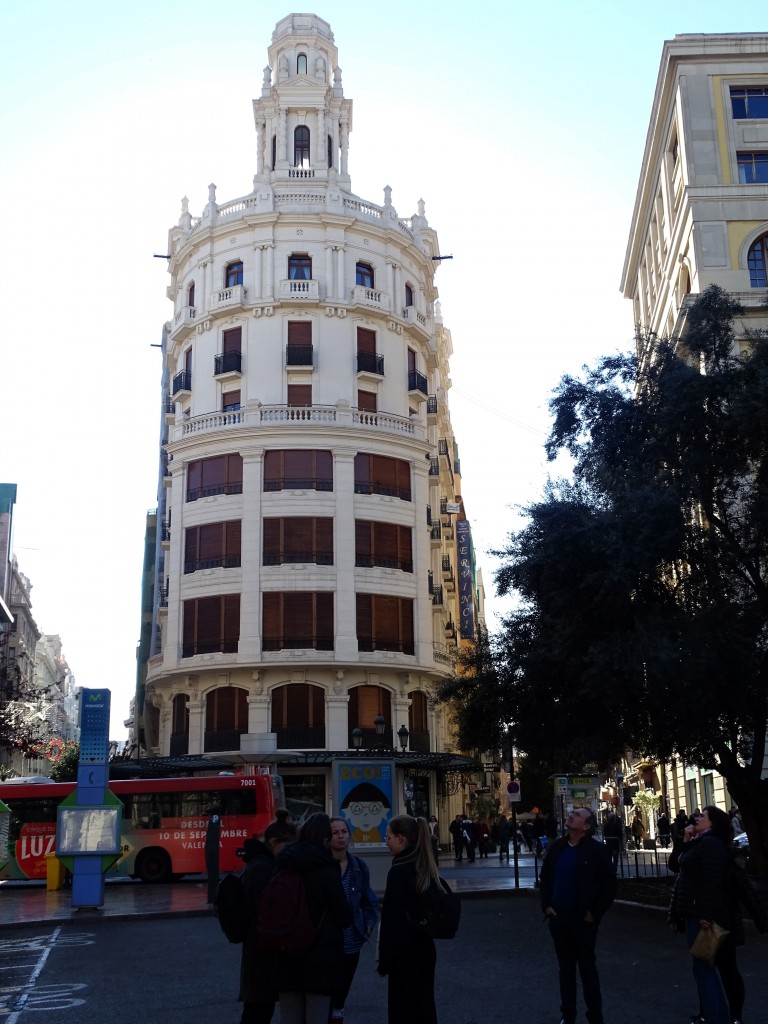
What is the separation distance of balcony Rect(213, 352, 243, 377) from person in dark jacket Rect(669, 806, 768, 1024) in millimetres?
38652

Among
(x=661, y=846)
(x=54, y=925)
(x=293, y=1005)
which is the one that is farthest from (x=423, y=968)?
(x=661, y=846)

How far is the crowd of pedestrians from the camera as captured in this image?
632 centimetres

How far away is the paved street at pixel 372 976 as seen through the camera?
32.7 feet

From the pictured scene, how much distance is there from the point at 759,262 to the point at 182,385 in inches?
936

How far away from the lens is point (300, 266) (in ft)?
155

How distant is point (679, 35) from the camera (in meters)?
37.7

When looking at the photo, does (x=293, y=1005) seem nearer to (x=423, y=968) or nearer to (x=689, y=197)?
(x=423, y=968)

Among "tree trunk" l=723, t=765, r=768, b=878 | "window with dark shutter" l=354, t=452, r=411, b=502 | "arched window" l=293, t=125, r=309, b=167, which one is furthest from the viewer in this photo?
"arched window" l=293, t=125, r=309, b=167

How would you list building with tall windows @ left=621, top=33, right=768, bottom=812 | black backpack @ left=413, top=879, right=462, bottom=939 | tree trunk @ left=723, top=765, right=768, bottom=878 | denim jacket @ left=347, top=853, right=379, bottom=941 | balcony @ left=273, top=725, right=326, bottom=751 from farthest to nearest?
balcony @ left=273, top=725, right=326, bottom=751 → building with tall windows @ left=621, top=33, right=768, bottom=812 → tree trunk @ left=723, top=765, right=768, bottom=878 → denim jacket @ left=347, top=853, right=379, bottom=941 → black backpack @ left=413, top=879, right=462, bottom=939

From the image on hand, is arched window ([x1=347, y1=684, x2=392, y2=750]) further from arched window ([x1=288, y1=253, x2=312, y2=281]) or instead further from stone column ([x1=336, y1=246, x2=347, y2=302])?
arched window ([x1=288, y1=253, x2=312, y2=281])

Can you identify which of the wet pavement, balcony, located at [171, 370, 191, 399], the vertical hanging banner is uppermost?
balcony, located at [171, 370, 191, 399]

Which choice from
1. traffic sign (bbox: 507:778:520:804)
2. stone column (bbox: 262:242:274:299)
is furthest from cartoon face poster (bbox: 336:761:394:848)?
stone column (bbox: 262:242:274:299)

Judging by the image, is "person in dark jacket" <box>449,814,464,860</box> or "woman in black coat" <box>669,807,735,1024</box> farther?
"person in dark jacket" <box>449,814,464,860</box>

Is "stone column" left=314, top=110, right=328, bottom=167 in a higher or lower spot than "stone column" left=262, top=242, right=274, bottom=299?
higher
